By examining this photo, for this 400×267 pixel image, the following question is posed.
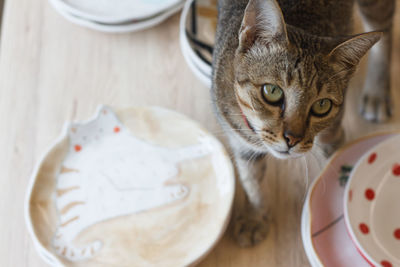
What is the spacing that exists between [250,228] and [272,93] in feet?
1.25

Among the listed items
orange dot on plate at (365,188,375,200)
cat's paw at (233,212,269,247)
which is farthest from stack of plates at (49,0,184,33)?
orange dot on plate at (365,188,375,200)

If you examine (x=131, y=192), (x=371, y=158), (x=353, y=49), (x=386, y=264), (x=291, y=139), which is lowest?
(x=131, y=192)

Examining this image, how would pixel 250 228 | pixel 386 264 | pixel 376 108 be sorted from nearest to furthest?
pixel 386 264
pixel 250 228
pixel 376 108

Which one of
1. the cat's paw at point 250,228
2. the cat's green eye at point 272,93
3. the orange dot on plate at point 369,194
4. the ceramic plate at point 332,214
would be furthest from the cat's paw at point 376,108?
the cat's green eye at point 272,93

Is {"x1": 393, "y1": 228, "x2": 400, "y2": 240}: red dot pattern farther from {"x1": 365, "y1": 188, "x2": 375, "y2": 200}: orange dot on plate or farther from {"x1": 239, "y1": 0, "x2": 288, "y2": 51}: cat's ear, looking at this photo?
{"x1": 239, "y1": 0, "x2": 288, "y2": 51}: cat's ear

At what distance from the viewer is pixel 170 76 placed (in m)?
1.24

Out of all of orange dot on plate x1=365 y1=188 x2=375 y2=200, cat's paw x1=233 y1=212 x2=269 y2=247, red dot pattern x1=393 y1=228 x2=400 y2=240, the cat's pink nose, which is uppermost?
the cat's pink nose

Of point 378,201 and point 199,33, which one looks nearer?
point 378,201

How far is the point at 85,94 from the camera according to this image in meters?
1.20

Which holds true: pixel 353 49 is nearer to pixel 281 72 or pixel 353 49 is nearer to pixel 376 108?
pixel 281 72

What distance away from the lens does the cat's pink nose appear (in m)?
0.74

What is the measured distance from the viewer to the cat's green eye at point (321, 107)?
755mm

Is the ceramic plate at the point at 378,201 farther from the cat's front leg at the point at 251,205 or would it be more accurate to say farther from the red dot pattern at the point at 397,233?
the cat's front leg at the point at 251,205

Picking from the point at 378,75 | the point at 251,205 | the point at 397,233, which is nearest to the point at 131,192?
the point at 251,205
